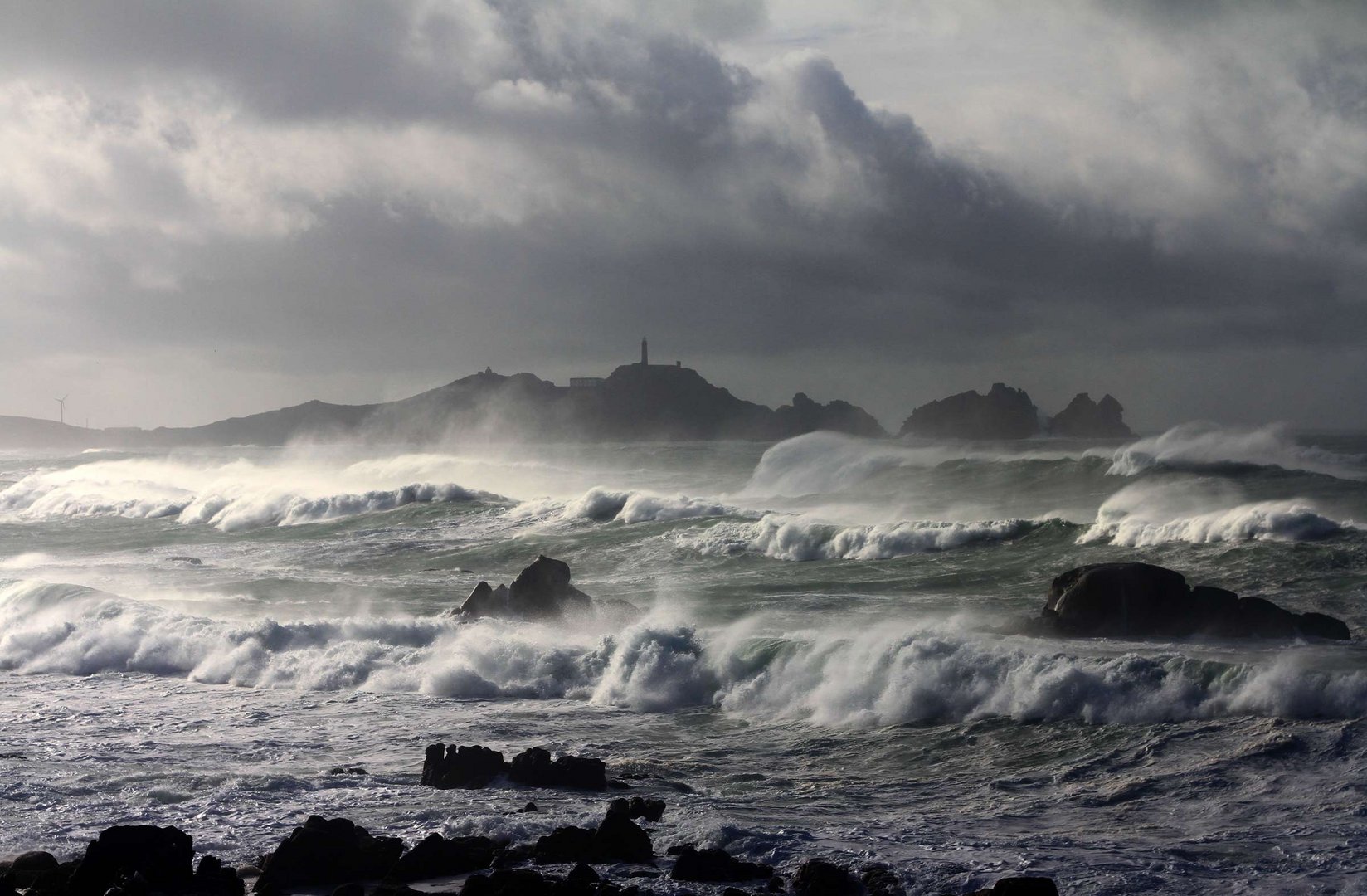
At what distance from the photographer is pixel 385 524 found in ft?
133

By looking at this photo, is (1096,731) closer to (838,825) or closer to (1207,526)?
(838,825)

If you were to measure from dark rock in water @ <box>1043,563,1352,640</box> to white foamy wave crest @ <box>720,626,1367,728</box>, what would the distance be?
5.11ft

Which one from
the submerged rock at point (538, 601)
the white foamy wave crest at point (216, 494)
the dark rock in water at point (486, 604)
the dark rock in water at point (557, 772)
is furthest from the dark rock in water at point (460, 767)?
the white foamy wave crest at point (216, 494)

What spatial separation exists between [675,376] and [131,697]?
12345 centimetres

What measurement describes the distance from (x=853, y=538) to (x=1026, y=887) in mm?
20680

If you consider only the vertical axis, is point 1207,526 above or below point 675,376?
below

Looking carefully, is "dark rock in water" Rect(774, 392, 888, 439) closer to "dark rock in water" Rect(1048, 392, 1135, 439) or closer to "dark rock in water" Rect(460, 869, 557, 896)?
"dark rock in water" Rect(1048, 392, 1135, 439)

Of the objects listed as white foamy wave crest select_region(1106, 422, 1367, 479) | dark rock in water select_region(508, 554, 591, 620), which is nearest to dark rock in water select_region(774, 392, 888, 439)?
white foamy wave crest select_region(1106, 422, 1367, 479)

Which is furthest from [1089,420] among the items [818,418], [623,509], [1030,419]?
[623,509]

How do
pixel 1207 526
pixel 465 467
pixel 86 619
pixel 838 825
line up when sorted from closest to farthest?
pixel 838 825 < pixel 86 619 < pixel 1207 526 < pixel 465 467

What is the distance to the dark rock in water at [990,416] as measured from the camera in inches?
3748

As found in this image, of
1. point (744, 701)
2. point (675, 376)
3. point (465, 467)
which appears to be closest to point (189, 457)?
point (465, 467)

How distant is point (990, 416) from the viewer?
96562mm

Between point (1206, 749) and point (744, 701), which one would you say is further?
point (744, 701)
